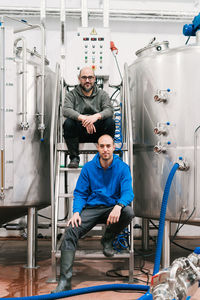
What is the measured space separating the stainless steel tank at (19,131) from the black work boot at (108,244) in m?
0.94

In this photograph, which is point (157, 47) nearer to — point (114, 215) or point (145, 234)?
point (114, 215)

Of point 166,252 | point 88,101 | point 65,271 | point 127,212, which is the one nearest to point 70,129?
point 88,101

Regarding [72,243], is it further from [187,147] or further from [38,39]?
[38,39]

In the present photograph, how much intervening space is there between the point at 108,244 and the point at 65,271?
0.47 m

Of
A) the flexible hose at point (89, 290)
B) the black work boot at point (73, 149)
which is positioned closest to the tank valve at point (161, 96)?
the black work boot at point (73, 149)

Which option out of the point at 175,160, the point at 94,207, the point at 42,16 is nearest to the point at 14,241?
the point at 94,207

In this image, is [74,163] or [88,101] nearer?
[74,163]

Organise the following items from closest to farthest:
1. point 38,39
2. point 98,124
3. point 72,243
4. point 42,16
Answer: point 72,243
point 98,124
point 42,16
point 38,39

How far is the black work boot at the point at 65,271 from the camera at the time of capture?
2678 millimetres

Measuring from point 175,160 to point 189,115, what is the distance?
442 millimetres

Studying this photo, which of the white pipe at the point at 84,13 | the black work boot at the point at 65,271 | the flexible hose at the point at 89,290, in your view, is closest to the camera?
the flexible hose at the point at 89,290

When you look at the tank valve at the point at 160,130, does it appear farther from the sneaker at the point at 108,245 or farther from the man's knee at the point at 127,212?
the sneaker at the point at 108,245

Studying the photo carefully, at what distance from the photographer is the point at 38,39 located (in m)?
5.54

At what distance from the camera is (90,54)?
4117mm
